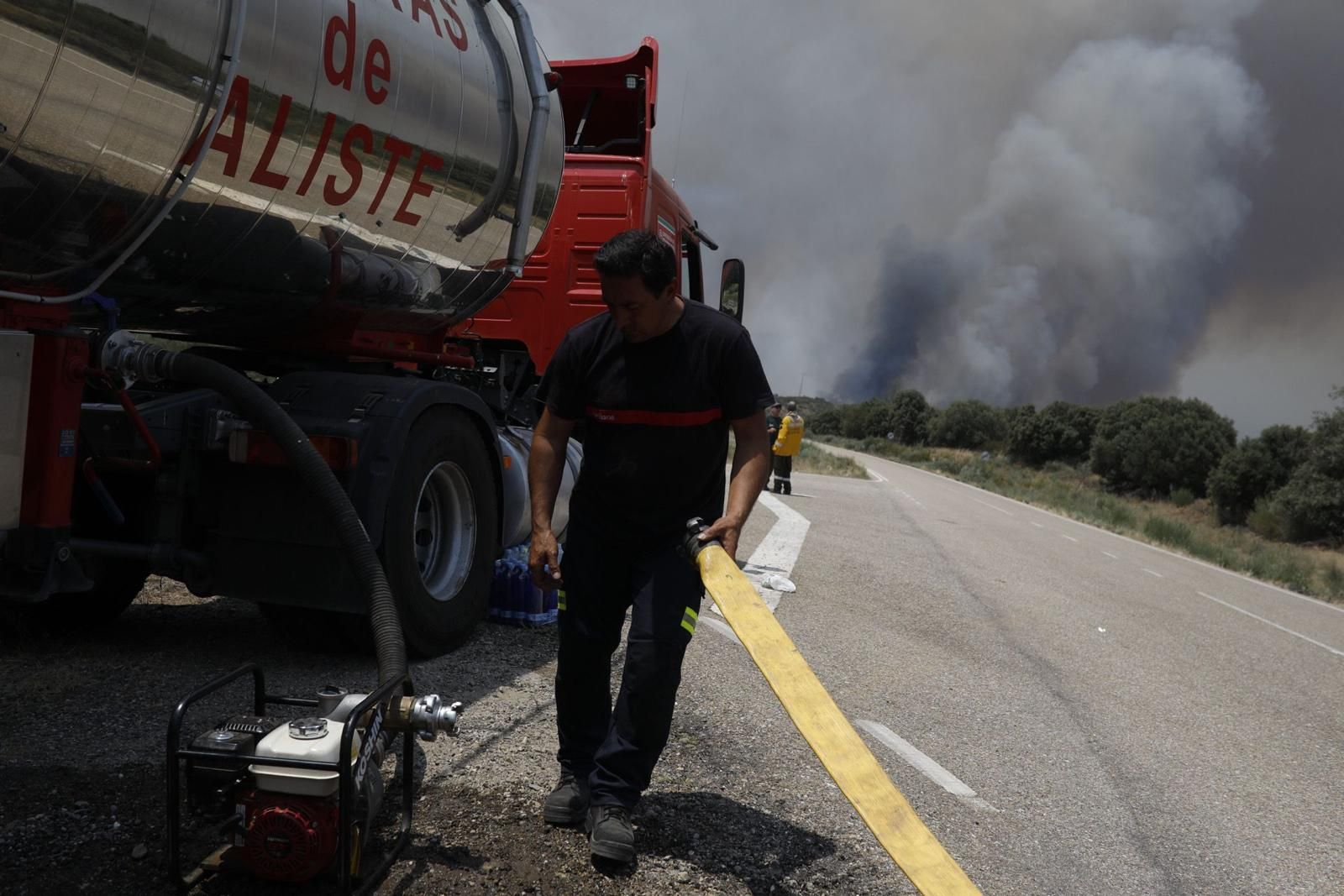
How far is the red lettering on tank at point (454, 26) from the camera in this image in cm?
487

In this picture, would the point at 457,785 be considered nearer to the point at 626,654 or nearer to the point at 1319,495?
the point at 626,654

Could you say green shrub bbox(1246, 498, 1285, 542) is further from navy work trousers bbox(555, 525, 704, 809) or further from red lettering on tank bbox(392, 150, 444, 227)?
navy work trousers bbox(555, 525, 704, 809)

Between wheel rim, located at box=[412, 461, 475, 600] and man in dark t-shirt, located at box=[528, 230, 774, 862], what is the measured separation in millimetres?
1770

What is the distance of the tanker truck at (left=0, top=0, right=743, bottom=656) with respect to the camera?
322 cm

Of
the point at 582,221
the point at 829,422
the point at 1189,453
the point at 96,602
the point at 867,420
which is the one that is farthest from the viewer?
the point at 829,422

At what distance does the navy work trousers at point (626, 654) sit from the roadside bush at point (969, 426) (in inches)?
5437

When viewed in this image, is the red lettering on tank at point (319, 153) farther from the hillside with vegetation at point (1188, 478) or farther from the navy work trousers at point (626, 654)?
the hillside with vegetation at point (1188, 478)

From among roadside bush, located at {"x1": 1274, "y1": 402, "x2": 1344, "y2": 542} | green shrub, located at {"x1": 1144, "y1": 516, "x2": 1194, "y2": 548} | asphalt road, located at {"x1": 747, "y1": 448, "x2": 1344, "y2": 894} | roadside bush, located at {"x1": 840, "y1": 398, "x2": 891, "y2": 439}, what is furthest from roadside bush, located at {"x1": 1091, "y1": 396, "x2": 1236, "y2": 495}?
roadside bush, located at {"x1": 840, "y1": 398, "x2": 891, "y2": 439}

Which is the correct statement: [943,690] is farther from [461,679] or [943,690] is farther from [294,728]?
[294,728]

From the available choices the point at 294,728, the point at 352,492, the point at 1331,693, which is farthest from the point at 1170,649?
the point at 294,728

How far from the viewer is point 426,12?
4684 mm

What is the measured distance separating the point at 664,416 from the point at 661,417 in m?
0.01

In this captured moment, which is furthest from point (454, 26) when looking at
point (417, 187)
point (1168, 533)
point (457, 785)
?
point (1168, 533)

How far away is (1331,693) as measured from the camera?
8375 millimetres
